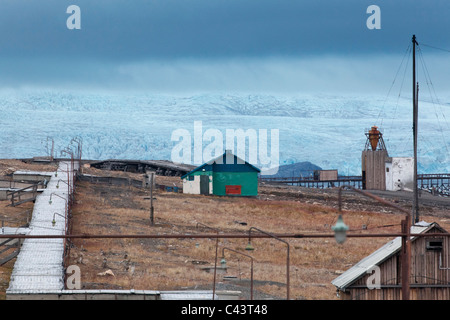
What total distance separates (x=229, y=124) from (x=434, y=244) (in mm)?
99921

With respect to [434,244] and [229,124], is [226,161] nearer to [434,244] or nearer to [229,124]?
[434,244]

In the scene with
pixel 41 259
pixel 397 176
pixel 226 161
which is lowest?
pixel 41 259

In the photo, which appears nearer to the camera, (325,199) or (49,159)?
(325,199)

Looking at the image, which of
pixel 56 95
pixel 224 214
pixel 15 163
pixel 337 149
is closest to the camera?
pixel 224 214

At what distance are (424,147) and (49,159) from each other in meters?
55.7

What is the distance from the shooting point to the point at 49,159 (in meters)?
83.6

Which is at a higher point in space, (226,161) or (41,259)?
(226,161)

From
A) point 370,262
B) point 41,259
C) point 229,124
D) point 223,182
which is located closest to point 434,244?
point 370,262

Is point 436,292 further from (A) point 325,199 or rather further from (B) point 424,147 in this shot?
(B) point 424,147

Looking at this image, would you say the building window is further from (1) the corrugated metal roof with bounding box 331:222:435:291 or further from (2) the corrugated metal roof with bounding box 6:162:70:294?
(2) the corrugated metal roof with bounding box 6:162:70:294

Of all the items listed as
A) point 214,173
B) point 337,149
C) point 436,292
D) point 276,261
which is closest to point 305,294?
point 436,292

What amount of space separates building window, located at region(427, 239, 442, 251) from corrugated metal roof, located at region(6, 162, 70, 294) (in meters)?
10.3

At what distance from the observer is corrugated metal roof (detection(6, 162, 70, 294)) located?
1983cm

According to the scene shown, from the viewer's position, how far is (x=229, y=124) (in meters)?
120
